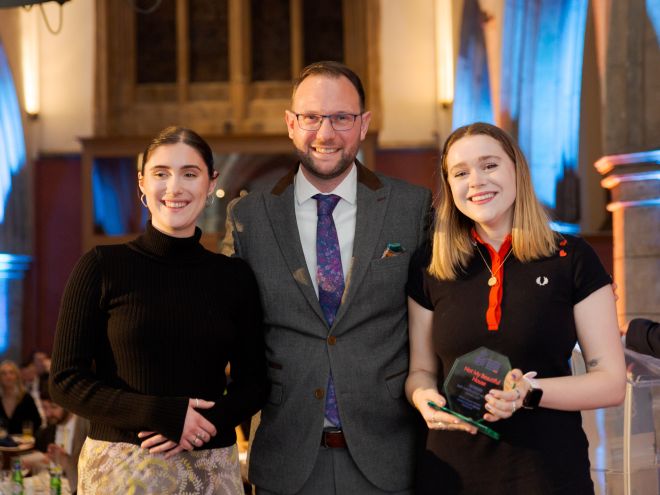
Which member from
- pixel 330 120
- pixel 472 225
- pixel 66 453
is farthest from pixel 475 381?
pixel 66 453

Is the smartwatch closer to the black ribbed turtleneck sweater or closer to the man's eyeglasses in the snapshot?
the black ribbed turtleneck sweater

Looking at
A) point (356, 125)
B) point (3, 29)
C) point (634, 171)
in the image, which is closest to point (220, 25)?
point (3, 29)

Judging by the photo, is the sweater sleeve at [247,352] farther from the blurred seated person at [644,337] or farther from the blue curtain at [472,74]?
the blue curtain at [472,74]

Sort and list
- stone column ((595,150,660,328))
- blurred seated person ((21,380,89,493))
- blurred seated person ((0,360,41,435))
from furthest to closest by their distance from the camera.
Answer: blurred seated person ((0,360,41,435)) → blurred seated person ((21,380,89,493)) → stone column ((595,150,660,328))

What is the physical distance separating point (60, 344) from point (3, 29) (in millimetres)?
12366

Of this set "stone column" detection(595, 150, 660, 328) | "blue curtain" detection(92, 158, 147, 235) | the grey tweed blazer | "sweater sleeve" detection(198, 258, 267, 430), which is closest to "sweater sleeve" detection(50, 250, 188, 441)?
"sweater sleeve" detection(198, 258, 267, 430)

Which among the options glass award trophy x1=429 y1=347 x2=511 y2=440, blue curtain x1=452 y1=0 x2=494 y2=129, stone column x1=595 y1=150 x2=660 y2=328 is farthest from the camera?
blue curtain x1=452 y1=0 x2=494 y2=129

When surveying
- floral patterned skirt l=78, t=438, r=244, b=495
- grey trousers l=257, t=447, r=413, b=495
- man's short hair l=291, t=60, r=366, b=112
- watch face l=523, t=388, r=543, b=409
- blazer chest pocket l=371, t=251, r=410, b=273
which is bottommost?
grey trousers l=257, t=447, r=413, b=495

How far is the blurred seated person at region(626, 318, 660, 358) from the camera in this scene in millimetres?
2924

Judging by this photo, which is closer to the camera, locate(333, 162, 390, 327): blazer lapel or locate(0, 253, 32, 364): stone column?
locate(333, 162, 390, 327): blazer lapel

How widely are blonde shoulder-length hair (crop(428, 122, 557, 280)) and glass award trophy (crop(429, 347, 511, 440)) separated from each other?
0.94 feet

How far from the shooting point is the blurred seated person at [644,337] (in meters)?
2.92

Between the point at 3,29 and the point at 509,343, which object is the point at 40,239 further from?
the point at 509,343

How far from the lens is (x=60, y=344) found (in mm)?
2227
